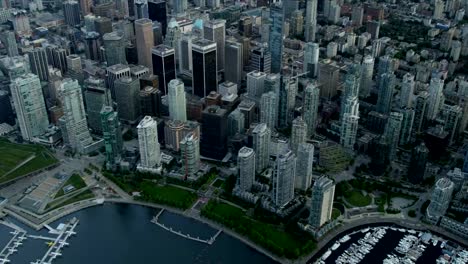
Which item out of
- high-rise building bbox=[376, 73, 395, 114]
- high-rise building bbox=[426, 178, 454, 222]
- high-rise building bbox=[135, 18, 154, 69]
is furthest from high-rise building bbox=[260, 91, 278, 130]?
high-rise building bbox=[135, 18, 154, 69]

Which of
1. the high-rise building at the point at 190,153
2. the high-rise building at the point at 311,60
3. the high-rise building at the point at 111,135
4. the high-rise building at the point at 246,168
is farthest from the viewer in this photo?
the high-rise building at the point at 311,60

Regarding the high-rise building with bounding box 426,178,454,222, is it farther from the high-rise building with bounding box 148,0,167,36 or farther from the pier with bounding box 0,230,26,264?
the high-rise building with bounding box 148,0,167,36

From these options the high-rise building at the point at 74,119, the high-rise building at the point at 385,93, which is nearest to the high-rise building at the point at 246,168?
the high-rise building at the point at 74,119

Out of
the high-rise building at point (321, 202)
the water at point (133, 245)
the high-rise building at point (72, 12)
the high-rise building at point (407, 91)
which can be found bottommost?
the water at point (133, 245)

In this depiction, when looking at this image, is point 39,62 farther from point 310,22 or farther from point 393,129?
point 393,129

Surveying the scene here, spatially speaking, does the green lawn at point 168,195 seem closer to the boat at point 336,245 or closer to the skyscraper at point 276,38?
the boat at point 336,245
